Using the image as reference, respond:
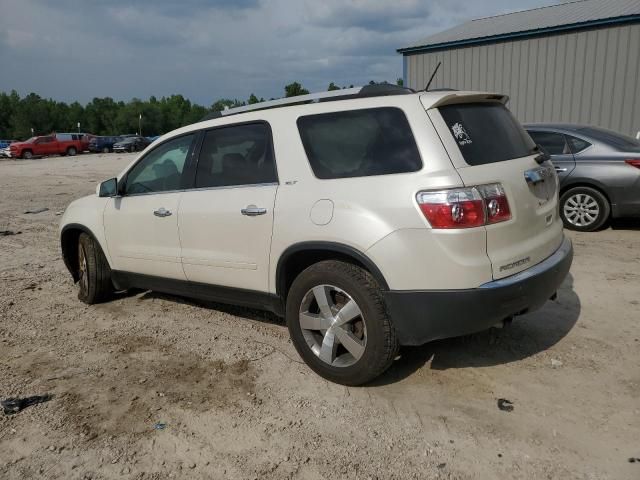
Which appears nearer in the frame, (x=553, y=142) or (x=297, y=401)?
(x=297, y=401)

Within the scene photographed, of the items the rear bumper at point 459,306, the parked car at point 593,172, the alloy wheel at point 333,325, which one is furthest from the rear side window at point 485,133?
the parked car at point 593,172

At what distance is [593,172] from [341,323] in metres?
5.62

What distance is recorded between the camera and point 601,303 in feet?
15.9

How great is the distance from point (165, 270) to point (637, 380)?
354 cm

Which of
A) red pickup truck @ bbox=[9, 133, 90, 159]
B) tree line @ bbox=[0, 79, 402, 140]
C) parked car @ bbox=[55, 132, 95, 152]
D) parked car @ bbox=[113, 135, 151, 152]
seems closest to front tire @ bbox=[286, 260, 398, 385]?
red pickup truck @ bbox=[9, 133, 90, 159]

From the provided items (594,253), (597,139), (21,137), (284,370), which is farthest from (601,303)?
(21,137)

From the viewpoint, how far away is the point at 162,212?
4.45m

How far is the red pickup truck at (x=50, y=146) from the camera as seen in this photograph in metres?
37.2

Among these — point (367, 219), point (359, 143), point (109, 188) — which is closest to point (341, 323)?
point (367, 219)

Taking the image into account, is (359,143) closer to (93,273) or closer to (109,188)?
(109,188)

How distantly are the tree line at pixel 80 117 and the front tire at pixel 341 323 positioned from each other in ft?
236

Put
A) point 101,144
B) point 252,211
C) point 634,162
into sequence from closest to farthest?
1. point 252,211
2. point 634,162
3. point 101,144

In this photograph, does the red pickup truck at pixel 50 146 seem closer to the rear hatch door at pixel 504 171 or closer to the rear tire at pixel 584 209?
the rear tire at pixel 584 209

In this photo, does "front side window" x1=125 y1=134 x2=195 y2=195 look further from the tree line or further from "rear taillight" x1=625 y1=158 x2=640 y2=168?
the tree line
